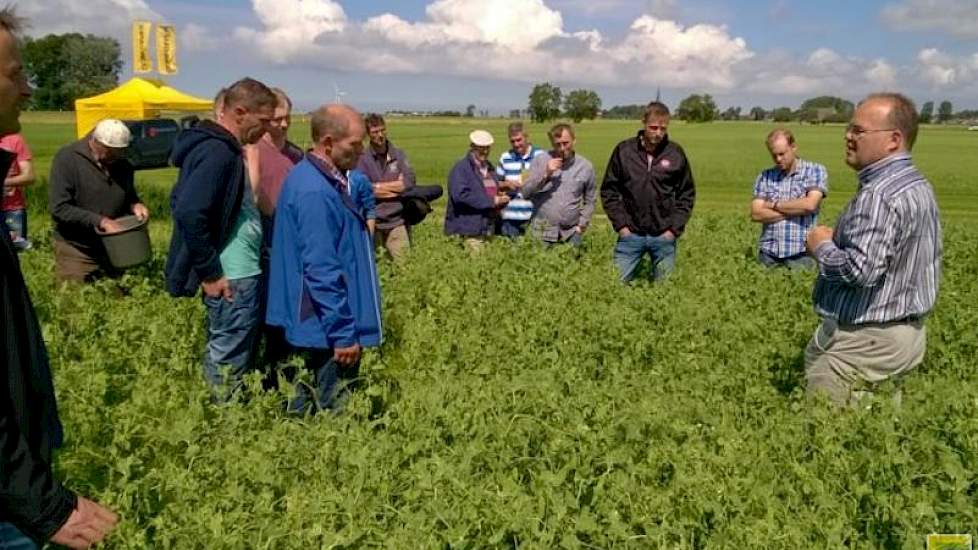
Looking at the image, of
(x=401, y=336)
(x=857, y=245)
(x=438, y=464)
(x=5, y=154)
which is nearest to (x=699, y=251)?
(x=401, y=336)

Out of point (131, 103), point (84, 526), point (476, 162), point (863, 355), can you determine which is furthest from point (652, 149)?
point (131, 103)

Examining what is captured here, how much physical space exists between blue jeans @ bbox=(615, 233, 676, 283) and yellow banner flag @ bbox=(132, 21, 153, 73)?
53.0 feet

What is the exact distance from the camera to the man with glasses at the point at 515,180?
9742mm

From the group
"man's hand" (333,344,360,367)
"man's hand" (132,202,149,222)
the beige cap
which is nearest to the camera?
"man's hand" (333,344,360,367)

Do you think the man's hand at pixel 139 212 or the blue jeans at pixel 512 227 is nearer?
the man's hand at pixel 139 212

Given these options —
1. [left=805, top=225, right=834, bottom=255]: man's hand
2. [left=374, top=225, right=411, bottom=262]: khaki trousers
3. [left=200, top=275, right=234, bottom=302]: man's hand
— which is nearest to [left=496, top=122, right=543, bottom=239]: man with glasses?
[left=374, top=225, right=411, bottom=262]: khaki trousers

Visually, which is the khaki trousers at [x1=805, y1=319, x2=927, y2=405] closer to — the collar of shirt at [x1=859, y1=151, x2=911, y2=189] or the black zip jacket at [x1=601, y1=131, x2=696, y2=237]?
the collar of shirt at [x1=859, y1=151, x2=911, y2=189]

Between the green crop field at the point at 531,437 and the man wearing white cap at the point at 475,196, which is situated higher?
the man wearing white cap at the point at 475,196

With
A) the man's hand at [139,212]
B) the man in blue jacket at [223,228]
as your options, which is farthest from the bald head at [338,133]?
the man's hand at [139,212]

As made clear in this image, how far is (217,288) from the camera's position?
15.9ft

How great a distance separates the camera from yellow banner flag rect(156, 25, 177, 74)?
2042 cm

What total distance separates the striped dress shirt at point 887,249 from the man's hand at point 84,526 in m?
3.47

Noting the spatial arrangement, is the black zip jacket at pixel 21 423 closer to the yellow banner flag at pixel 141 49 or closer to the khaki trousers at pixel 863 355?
the khaki trousers at pixel 863 355

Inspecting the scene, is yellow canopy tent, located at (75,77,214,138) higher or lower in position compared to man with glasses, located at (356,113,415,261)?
higher
